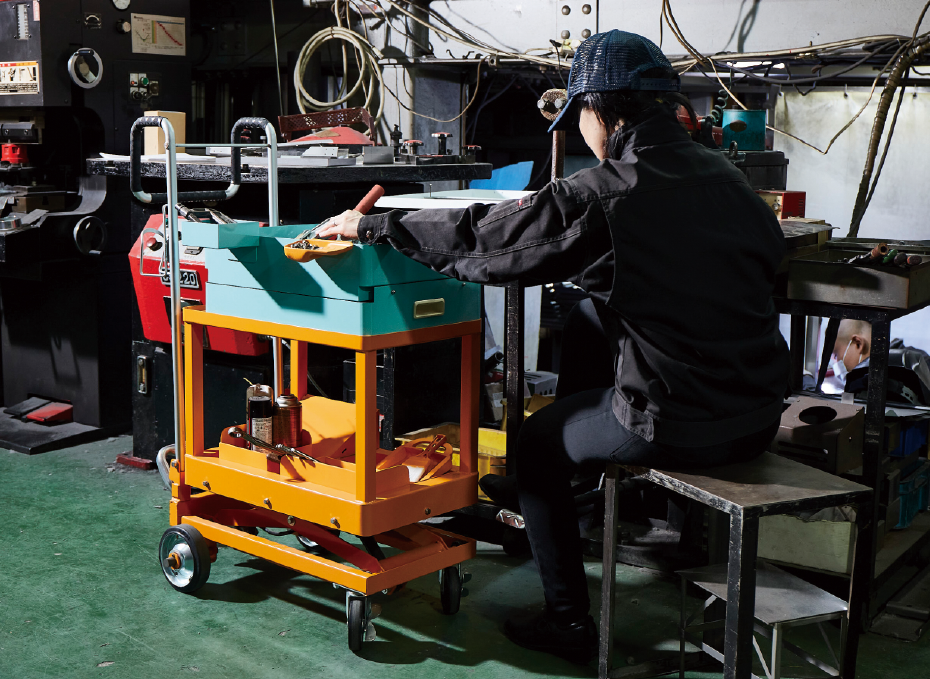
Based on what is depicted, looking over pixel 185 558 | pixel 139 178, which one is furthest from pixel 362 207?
pixel 185 558

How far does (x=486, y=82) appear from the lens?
505 centimetres

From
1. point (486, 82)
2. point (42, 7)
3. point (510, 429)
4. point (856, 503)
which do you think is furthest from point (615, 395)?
point (486, 82)

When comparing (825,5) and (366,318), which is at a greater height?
(825,5)

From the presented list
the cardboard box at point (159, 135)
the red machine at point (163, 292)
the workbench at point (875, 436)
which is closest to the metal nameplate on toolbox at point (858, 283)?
the workbench at point (875, 436)

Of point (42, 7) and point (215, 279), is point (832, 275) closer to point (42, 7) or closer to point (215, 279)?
point (215, 279)

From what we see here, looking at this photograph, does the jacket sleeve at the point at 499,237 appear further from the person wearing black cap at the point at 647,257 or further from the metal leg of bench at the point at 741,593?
the metal leg of bench at the point at 741,593

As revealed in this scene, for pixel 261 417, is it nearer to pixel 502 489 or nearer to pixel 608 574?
pixel 502 489

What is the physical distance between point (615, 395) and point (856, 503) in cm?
51

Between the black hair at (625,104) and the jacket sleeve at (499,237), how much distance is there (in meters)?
0.22

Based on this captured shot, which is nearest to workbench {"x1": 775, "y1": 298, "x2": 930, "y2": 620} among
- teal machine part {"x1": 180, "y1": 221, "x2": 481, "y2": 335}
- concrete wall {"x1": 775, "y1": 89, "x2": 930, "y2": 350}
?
teal machine part {"x1": 180, "y1": 221, "x2": 481, "y2": 335}

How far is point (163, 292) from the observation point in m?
3.35

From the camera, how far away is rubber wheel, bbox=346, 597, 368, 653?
92.7 inches

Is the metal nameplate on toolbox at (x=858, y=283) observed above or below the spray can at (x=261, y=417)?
above

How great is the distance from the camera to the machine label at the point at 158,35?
401 centimetres
